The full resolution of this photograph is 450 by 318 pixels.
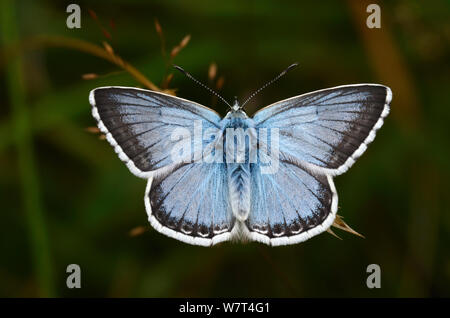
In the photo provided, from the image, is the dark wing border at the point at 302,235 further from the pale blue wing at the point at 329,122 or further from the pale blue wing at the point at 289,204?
the pale blue wing at the point at 329,122

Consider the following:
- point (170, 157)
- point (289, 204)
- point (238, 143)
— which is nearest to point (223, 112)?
point (238, 143)

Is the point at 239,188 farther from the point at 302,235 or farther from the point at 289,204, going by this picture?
the point at 302,235

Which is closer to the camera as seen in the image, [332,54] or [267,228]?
[267,228]
